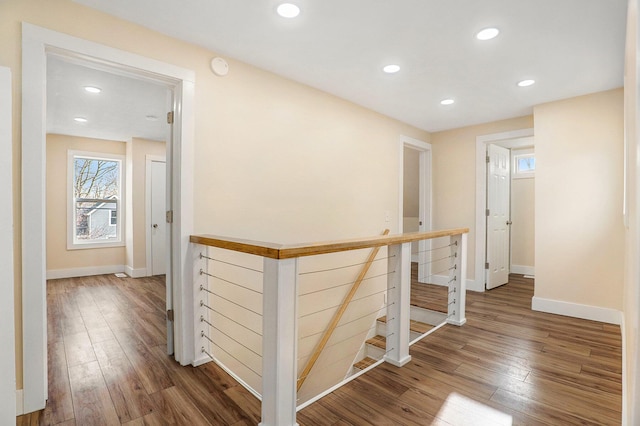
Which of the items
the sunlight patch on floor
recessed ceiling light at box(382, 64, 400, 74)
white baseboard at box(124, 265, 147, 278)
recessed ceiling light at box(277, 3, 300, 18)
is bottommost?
the sunlight patch on floor

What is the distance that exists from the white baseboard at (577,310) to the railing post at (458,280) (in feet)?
3.85

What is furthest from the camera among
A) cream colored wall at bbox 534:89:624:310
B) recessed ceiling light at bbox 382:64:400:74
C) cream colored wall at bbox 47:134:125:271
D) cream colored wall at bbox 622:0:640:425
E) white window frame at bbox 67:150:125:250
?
white window frame at bbox 67:150:125:250

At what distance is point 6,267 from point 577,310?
4740 mm

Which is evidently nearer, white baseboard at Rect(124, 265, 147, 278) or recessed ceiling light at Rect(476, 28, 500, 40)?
recessed ceiling light at Rect(476, 28, 500, 40)

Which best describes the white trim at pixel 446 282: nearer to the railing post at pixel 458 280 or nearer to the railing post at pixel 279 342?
the railing post at pixel 458 280

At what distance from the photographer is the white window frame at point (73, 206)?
5.42m


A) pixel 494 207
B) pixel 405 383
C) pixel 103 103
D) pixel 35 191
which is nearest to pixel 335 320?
pixel 405 383

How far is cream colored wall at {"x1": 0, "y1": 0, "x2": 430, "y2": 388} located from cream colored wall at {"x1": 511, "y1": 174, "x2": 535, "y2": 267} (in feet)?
10.7

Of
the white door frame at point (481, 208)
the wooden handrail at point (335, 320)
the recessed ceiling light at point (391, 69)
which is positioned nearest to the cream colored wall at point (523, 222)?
the white door frame at point (481, 208)

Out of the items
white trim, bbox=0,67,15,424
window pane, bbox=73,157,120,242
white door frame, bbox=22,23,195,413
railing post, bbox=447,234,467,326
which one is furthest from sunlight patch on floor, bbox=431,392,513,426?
window pane, bbox=73,157,120,242

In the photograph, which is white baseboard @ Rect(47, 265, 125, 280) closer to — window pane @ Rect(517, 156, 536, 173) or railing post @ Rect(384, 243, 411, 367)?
railing post @ Rect(384, 243, 411, 367)

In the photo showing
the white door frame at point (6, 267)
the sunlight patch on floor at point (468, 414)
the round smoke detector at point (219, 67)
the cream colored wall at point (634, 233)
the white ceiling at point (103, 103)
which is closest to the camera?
the cream colored wall at point (634, 233)

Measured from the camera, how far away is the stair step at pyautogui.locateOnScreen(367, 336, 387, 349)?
3421mm

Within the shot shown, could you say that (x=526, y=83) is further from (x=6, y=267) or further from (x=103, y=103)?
(x=103, y=103)
